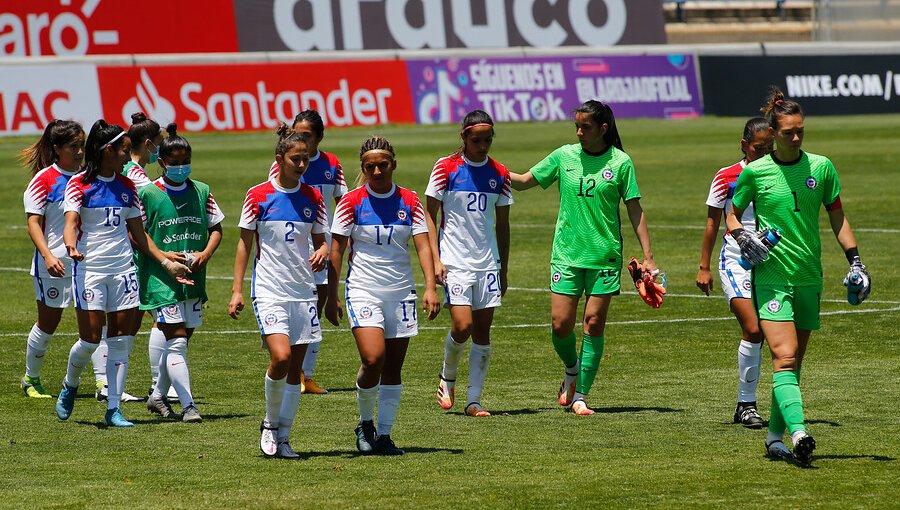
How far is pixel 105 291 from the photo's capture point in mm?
10367

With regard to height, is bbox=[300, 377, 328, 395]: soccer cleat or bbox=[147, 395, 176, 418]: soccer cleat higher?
bbox=[147, 395, 176, 418]: soccer cleat

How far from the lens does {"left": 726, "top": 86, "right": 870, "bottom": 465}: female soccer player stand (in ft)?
28.8

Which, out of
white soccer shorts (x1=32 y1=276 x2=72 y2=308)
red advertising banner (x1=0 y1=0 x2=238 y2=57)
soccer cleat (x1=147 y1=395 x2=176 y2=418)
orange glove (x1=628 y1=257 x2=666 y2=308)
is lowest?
soccer cleat (x1=147 y1=395 x2=176 y2=418)

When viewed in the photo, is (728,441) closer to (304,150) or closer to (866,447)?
(866,447)

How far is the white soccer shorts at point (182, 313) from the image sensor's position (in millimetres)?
10891

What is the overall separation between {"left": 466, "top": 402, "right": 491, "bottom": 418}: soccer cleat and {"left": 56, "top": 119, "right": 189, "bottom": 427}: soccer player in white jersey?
228cm

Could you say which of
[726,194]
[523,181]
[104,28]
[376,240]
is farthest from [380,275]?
[104,28]

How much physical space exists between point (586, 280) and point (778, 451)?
244cm

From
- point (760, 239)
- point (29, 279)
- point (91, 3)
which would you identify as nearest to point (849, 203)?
point (29, 279)

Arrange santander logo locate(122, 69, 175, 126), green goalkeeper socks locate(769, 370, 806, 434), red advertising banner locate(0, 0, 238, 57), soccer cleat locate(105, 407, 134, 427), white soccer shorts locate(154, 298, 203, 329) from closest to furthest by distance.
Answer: green goalkeeper socks locate(769, 370, 806, 434) < soccer cleat locate(105, 407, 134, 427) < white soccer shorts locate(154, 298, 203, 329) < santander logo locate(122, 69, 175, 126) < red advertising banner locate(0, 0, 238, 57)

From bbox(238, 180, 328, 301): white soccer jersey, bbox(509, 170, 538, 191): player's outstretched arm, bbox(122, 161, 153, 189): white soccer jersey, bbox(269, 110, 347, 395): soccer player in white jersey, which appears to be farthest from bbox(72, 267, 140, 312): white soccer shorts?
bbox(509, 170, 538, 191): player's outstretched arm

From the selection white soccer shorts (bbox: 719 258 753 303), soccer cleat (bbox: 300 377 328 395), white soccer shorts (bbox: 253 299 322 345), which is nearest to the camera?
white soccer shorts (bbox: 253 299 322 345)

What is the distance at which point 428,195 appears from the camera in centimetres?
1090

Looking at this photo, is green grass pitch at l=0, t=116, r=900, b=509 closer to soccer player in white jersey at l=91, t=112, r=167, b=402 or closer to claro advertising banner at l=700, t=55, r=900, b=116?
soccer player in white jersey at l=91, t=112, r=167, b=402
